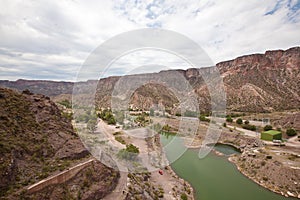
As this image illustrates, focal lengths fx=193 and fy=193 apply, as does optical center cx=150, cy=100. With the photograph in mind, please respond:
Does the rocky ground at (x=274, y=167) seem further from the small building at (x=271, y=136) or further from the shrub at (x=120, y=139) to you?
the shrub at (x=120, y=139)

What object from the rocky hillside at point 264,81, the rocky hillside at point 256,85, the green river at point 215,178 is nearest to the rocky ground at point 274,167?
the green river at point 215,178

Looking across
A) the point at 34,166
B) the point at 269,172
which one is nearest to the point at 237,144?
the point at 269,172

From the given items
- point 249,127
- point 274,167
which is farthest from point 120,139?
point 249,127

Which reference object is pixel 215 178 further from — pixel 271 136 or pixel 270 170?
pixel 271 136

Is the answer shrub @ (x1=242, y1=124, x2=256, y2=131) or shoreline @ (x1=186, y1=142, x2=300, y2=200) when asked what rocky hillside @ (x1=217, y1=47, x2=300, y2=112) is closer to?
shrub @ (x1=242, y1=124, x2=256, y2=131)

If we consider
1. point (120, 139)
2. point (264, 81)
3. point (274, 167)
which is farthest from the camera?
point (264, 81)

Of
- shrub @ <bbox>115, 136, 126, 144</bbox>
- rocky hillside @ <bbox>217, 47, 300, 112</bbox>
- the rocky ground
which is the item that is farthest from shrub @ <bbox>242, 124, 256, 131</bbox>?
shrub @ <bbox>115, 136, 126, 144</bbox>

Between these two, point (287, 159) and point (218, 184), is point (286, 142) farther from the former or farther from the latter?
point (218, 184)
